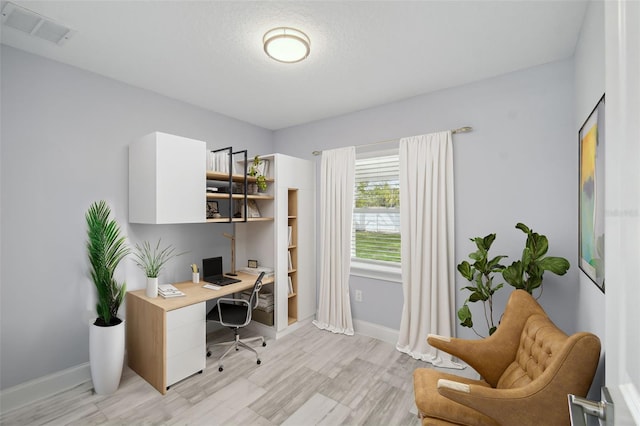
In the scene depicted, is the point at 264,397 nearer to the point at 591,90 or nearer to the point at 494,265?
the point at 494,265

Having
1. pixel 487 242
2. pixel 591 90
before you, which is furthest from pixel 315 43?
pixel 487 242

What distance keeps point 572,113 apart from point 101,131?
3.98 m

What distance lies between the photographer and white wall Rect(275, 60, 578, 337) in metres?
2.31

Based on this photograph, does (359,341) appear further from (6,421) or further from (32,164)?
(32,164)

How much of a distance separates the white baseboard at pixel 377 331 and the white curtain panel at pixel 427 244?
6.4 inches

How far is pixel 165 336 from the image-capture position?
2338mm

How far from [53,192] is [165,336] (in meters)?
1.48

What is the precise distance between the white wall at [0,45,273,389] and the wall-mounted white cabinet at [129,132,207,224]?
20cm

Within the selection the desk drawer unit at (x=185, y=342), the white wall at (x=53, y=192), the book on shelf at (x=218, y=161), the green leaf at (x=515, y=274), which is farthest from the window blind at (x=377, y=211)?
the white wall at (x=53, y=192)

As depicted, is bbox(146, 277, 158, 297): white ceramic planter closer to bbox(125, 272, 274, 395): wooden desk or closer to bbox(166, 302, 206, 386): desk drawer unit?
bbox(125, 272, 274, 395): wooden desk

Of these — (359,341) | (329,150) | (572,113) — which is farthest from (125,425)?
(572,113)

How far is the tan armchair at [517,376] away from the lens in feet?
4.06

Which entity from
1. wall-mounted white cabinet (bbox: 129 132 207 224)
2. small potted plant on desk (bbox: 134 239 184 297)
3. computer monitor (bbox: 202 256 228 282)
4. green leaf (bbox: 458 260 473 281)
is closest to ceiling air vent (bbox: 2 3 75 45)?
wall-mounted white cabinet (bbox: 129 132 207 224)

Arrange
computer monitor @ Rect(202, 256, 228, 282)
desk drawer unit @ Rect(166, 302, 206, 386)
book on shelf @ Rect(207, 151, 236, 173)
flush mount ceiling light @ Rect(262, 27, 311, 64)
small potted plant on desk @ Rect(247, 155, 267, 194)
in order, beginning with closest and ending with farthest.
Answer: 1. flush mount ceiling light @ Rect(262, 27, 311, 64)
2. desk drawer unit @ Rect(166, 302, 206, 386)
3. book on shelf @ Rect(207, 151, 236, 173)
4. computer monitor @ Rect(202, 256, 228, 282)
5. small potted plant on desk @ Rect(247, 155, 267, 194)
